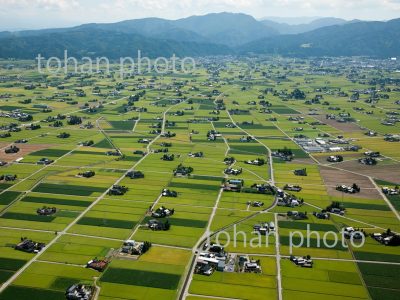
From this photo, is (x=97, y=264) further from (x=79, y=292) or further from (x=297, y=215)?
(x=297, y=215)

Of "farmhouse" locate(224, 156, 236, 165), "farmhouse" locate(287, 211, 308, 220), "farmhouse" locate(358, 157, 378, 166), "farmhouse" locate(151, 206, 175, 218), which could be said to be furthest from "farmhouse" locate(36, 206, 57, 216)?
"farmhouse" locate(358, 157, 378, 166)

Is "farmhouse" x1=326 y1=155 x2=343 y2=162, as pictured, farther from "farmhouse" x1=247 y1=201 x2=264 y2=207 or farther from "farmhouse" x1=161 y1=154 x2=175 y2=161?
"farmhouse" x1=161 y1=154 x2=175 y2=161

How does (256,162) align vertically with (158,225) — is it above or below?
above

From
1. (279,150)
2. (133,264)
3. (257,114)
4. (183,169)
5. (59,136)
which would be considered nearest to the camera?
(133,264)

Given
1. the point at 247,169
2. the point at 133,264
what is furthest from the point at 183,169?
the point at 133,264

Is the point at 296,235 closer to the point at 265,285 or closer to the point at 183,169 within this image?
the point at 265,285

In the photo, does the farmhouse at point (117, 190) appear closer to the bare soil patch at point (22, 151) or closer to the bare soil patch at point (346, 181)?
the bare soil patch at point (22, 151)

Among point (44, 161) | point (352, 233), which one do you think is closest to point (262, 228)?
point (352, 233)

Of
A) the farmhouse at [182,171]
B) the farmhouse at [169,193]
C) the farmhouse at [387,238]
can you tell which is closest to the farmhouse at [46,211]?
the farmhouse at [169,193]
